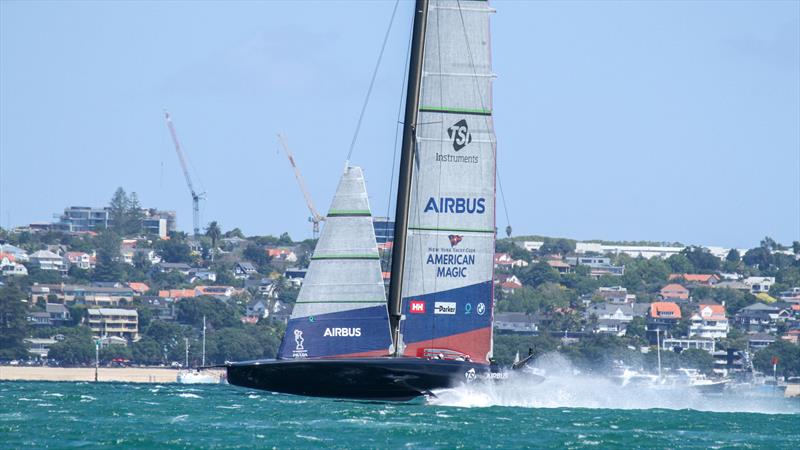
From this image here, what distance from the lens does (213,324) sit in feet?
468

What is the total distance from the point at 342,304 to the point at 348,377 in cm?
187

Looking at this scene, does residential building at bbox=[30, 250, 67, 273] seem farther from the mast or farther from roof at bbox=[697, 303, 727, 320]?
the mast

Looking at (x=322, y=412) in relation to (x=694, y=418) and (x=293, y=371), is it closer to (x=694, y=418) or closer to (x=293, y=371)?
(x=293, y=371)

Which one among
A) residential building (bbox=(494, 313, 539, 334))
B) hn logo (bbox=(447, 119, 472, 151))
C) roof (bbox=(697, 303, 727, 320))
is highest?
hn logo (bbox=(447, 119, 472, 151))

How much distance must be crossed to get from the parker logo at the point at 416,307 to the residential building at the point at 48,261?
13922 cm

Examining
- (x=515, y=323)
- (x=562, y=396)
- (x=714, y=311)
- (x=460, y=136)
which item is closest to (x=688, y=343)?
(x=515, y=323)

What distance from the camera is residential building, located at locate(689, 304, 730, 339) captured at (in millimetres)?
156750

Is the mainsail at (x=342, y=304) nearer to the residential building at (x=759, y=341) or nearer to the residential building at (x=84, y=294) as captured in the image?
the residential building at (x=759, y=341)

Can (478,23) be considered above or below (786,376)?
above

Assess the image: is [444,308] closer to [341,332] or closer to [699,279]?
[341,332]

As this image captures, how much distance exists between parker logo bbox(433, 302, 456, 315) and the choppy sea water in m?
1.97

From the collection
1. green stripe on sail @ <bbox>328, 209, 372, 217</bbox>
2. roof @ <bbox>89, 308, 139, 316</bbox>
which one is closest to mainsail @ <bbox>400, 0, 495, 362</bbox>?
green stripe on sail @ <bbox>328, 209, 372, 217</bbox>

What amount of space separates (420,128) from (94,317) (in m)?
102

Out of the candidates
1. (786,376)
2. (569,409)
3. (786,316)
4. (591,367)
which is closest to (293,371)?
(569,409)
